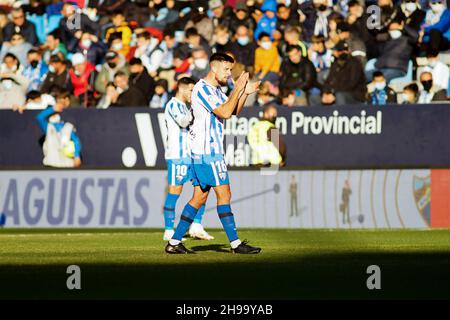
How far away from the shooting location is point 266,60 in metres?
25.2

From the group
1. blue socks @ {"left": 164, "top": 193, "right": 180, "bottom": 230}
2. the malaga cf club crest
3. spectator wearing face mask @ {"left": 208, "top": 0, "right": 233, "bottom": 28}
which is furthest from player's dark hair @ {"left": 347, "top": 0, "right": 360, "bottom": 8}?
blue socks @ {"left": 164, "top": 193, "right": 180, "bottom": 230}

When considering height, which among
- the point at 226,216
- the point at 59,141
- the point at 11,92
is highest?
the point at 11,92

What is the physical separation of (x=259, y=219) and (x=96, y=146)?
428 centimetres

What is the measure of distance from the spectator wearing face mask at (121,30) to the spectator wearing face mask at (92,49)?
0.25 m

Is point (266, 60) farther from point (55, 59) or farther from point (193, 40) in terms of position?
point (55, 59)

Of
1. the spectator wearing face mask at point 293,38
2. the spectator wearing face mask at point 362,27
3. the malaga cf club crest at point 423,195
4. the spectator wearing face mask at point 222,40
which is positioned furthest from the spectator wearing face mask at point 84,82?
the malaga cf club crest at point 423,195

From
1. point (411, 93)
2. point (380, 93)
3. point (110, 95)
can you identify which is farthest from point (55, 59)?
point (411, 93)

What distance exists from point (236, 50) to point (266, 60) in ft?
2.32

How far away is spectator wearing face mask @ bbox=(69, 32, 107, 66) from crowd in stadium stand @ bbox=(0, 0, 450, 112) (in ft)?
0.09

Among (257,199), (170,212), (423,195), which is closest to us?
(170,212)

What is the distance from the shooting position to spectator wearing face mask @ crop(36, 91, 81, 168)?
24.4 meters

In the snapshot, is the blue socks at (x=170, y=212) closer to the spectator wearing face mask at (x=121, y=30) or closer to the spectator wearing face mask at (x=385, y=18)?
the spectator wearing face mask at (x=385, y=18)
